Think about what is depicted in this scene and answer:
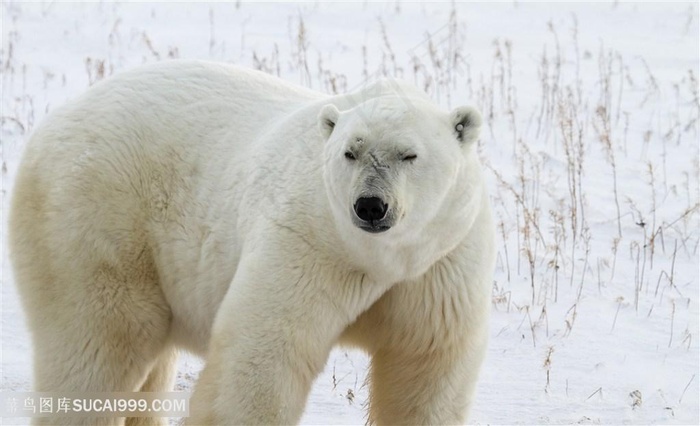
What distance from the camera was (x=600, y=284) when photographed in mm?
6691

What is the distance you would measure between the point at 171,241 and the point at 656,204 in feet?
15.2

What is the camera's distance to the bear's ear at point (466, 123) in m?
3.74

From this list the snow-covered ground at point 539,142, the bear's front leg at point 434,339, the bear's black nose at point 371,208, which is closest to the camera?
the bear's black nose at point 371,208

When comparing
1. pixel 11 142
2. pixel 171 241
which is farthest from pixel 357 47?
pixel 171 241

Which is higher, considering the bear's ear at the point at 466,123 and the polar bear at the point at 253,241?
the bear's ear at the point at 466,123

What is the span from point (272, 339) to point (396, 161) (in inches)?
31.8

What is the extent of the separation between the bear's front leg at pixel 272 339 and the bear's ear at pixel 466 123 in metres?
0.70

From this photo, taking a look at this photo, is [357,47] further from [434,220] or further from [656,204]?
[434,220]

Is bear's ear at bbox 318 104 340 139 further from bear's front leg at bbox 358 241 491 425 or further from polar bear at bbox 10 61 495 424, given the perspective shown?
bear's front leg at bbox 358 241 491 425

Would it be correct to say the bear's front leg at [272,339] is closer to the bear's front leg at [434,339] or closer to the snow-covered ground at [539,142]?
the bear's front leg at [434,339]

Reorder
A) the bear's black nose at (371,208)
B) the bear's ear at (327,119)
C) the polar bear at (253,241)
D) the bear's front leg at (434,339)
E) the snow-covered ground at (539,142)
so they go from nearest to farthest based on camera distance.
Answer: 1. the bear's black nose at (371,208)
2. the polar bear at (253,241)
3. the bear's ear at (327,119)
4. the bear's front leg at (434,339)
5. the snow-covered ground at (539,142)

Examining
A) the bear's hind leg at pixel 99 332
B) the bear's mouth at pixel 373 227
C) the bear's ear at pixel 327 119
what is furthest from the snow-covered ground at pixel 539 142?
the bear's mouth at pixel 373 227

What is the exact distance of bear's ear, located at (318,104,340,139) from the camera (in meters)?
3.80

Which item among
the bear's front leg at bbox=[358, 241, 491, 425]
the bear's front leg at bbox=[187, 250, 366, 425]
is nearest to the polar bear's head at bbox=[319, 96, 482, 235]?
the bear's front leg at bbox=[187, 250, 366, 425]
